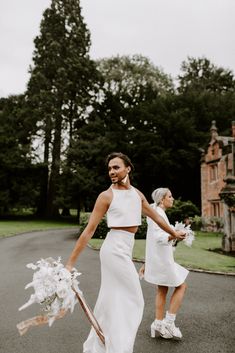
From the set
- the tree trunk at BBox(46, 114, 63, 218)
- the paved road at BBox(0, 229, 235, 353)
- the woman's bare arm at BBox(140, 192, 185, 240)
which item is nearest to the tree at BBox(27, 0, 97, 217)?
the tree trunk at BBox(46, 114, 63, 218)

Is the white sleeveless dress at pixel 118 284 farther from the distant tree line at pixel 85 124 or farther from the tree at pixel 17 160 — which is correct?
the tree at pixel 17 160

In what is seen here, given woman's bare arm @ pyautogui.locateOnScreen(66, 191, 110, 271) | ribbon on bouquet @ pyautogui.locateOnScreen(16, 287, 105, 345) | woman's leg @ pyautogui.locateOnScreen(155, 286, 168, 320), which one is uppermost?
woman's bare arm @ pyautogui.locateOnScreen(66, 191, 110, 271)

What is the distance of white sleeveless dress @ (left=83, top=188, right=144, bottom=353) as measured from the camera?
3760mm

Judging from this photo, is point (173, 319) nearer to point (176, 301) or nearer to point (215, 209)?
point (176, 301)

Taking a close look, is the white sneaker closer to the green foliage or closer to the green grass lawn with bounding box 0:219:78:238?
the green grass lawn with bounding box 0:219:78:238

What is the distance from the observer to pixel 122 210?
3.86m

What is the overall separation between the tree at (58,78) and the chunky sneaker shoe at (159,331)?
36.0 meters

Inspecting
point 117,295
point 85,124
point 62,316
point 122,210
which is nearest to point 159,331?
point 117,295

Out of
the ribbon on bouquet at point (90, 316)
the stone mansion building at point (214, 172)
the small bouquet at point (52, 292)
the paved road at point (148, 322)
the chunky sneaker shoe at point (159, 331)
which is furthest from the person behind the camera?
the stone mansion building at point (214, 172)

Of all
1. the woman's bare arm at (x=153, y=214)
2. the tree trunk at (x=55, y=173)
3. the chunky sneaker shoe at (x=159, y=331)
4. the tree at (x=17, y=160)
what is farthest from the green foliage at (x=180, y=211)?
the woman's bare arm at (x=153, y=214)

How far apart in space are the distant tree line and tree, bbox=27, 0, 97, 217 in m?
0.11

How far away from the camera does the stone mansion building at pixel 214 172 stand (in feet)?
96.9

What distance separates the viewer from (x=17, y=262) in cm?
1212

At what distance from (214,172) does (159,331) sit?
90.1ft
